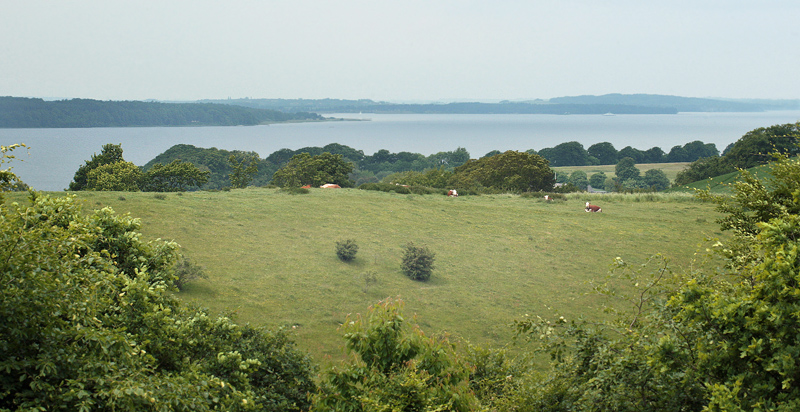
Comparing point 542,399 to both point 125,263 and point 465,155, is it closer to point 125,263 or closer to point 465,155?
point 125,263

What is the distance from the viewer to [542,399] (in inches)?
257

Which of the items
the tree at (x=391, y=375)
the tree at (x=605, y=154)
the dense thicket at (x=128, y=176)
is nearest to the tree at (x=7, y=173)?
the tree at (x=391, y=375)

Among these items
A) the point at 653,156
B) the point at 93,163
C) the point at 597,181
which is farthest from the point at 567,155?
the point at 93,163

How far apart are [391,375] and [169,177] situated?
34701 mm

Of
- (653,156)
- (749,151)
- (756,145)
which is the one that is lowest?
(653,156)

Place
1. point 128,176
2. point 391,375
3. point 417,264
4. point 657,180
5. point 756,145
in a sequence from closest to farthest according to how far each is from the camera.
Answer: point 391,375 < point 417,264 < point 128,176 < point 756,145 < point 657,180

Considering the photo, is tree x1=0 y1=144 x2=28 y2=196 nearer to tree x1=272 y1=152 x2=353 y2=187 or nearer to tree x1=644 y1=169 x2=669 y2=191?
tree x1=272 y1=152 x2=353 y2=187

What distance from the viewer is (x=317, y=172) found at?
143ft

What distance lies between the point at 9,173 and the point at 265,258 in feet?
45.2

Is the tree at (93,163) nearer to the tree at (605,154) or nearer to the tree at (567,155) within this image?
the tree at (567,155)

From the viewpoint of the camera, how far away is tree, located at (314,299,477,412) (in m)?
5.67

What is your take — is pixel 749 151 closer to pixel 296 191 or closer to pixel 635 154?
pixel 296 191

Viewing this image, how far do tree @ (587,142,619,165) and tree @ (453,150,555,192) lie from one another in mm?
74498

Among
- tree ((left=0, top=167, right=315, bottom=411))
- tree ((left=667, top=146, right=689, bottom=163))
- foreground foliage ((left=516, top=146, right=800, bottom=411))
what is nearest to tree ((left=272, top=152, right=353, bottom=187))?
tree ((left=0, top=167, right=315, bottom=411))
